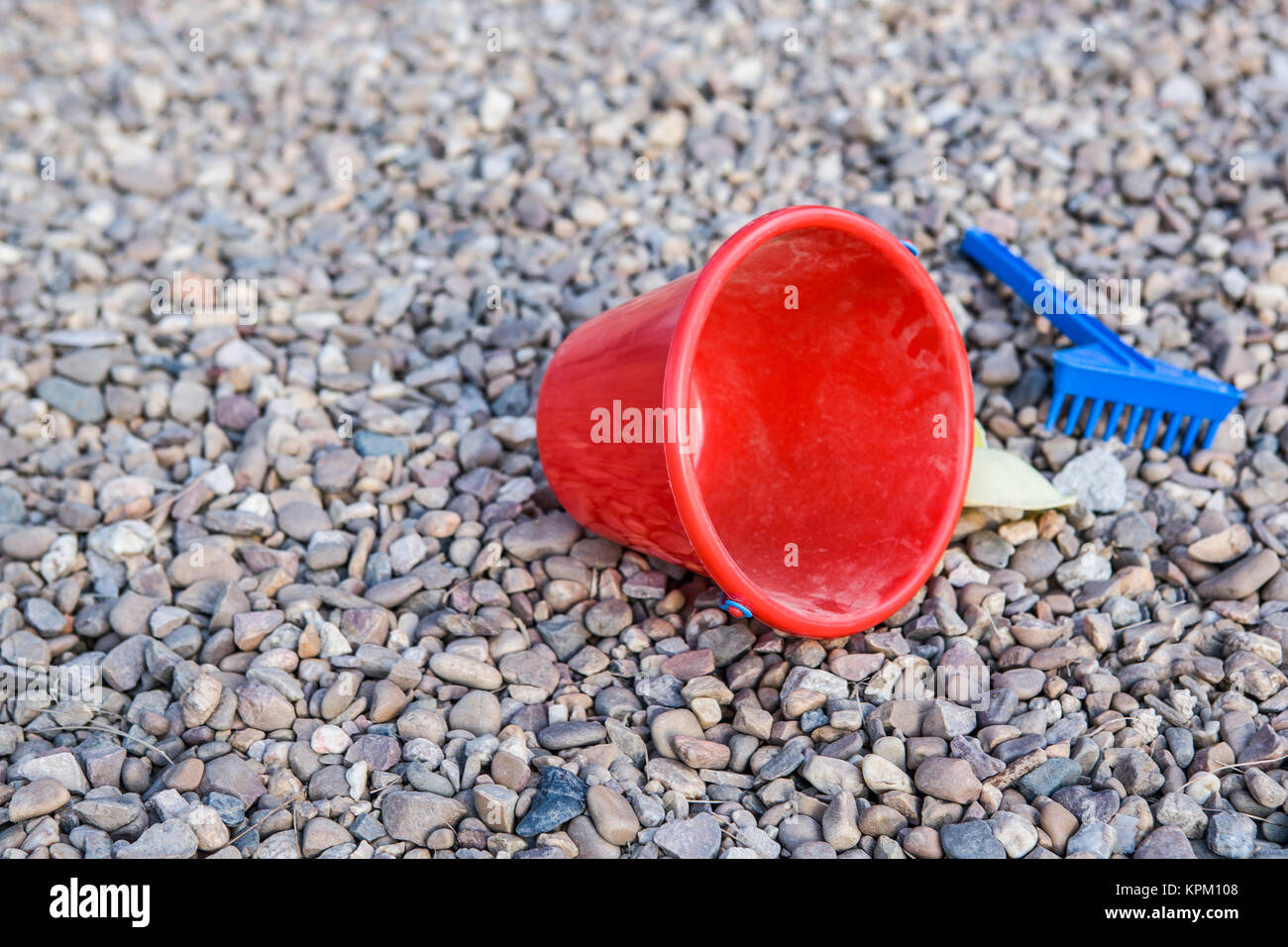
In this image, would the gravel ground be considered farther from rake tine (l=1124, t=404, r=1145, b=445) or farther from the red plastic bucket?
the red plastic bucket

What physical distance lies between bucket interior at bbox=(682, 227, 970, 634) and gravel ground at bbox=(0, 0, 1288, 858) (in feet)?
0.55

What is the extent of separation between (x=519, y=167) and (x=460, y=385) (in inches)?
38.6

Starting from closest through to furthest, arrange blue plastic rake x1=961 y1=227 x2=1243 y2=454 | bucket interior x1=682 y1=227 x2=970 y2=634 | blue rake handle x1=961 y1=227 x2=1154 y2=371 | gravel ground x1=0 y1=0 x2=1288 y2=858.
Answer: gravel ground x1=0 y1=0 x2=1288 y2=858, bucket interior x1=682 y1=227 x2=970 y2=634, blue plastic rake x1=961 y1=227 x2=1243 y2=454, blue rake handle x1=961 y1=227 x2=1154 y2=371

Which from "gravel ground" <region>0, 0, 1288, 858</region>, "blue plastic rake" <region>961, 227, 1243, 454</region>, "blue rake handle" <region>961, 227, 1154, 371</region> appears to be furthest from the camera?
"blue rake handle" <region>961, 227, 1154, 371</region>

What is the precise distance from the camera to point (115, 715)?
2023mm

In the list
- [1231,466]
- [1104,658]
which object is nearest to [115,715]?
[1104,658]

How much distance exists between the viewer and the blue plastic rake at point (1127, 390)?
2.52m

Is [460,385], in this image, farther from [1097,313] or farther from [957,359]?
[1097,313]

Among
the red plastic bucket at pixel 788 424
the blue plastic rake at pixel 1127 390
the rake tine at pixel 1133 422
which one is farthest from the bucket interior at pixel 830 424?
the rake tine at pixel 1133 422

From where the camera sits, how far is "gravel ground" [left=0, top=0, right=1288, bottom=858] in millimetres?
1867

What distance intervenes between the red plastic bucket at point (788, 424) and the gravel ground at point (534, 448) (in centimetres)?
16

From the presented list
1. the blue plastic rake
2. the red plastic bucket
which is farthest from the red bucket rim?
the blue plastic rake

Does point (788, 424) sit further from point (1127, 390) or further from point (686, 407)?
point (1127, 390)

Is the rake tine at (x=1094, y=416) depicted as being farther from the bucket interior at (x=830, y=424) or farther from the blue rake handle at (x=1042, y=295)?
the bucket interior at (x=830, y=424)
